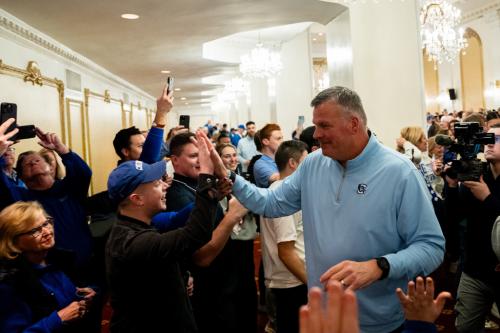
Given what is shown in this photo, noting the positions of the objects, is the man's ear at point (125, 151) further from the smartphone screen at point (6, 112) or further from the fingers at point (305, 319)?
the fingers at point (305, 319)

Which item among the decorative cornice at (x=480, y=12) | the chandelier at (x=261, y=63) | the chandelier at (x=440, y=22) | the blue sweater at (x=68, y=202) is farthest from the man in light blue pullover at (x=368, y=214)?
the decorative cornice at (x=480, y=12)

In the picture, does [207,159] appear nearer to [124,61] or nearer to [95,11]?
[95,11]

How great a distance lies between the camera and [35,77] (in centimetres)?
642

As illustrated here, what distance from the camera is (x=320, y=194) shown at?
198 centimetres

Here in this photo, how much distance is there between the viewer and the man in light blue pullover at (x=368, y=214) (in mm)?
1805

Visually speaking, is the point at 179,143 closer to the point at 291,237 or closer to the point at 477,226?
the point at 291,237

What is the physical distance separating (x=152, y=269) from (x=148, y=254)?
0.40ft

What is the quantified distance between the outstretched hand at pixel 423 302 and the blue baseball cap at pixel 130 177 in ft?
3.74

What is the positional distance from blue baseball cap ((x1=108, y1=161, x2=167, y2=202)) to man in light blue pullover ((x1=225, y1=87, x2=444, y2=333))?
26.9 inches

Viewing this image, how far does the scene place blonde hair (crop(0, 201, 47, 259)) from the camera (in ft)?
6.48

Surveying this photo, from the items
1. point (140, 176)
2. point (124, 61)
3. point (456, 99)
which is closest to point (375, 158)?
point (140, 176)

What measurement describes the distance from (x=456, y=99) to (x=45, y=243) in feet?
54.4

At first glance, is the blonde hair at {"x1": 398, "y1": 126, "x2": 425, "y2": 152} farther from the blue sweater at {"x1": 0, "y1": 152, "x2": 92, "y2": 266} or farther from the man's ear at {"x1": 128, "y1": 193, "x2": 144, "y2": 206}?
the man's ear at {"x1": 128, "y1": 193, "x2": 144, "y2": 206}

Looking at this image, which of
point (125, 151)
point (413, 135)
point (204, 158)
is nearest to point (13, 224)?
point (204, 158)
